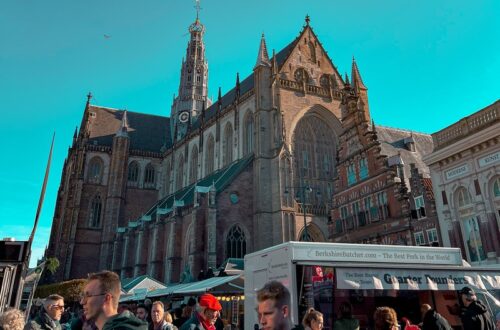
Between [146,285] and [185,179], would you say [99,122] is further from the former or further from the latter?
[146,285]

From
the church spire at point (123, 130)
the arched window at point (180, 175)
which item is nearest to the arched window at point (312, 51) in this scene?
the arched window at point (180, 175)

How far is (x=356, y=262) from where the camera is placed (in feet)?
35.2

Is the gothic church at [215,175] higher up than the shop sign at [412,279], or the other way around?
the gothic church at [215,175]

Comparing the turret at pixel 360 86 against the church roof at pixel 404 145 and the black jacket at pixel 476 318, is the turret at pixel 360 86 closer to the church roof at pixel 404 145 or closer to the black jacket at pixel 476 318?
the church roof at pixel 404 145

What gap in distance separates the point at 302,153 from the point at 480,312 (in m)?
29.1

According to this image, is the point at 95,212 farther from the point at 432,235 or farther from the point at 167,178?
the point at 432,235

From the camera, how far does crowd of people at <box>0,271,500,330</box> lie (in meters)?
2.66

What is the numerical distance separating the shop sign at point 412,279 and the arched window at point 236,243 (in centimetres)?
2074

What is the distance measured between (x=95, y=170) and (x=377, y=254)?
47.1 metres

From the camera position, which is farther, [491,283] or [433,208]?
[433,208]

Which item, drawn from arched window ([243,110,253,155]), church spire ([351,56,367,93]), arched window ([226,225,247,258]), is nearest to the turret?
church spire ([351,56,367,93])

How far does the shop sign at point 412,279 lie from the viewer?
32.6ft

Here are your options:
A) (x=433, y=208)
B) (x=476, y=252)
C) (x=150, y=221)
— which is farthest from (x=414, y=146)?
(x=150, y=221)

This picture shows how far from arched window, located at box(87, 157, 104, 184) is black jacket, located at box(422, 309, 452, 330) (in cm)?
5005
